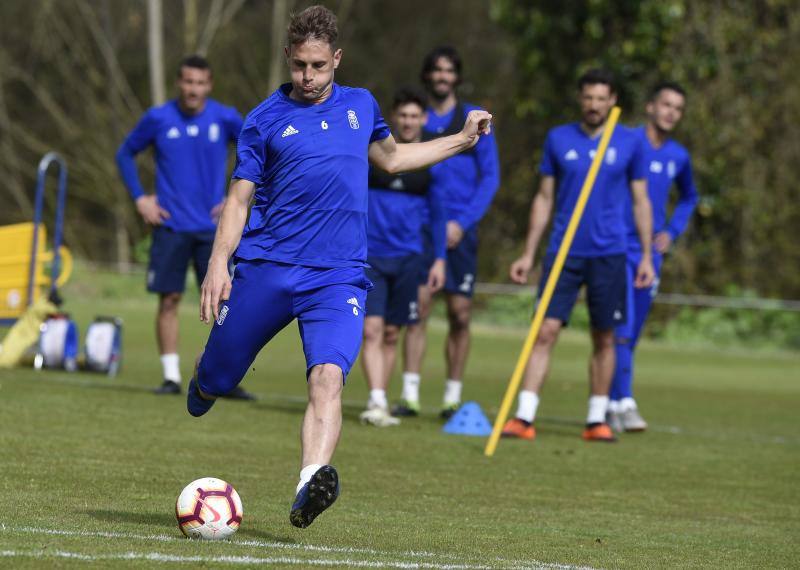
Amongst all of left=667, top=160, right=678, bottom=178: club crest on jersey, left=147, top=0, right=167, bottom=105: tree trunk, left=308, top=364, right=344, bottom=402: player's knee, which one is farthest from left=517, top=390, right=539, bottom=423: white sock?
left=147, top=0, right=167, bottom=105: tree trunk

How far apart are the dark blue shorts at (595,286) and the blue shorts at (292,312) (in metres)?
4.63

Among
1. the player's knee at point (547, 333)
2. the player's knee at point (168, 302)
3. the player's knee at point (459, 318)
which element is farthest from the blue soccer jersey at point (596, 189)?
the player's knee at point (168, 302)

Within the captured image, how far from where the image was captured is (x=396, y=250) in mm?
11609

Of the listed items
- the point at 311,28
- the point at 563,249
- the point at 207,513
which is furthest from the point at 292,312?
the point at 563,249

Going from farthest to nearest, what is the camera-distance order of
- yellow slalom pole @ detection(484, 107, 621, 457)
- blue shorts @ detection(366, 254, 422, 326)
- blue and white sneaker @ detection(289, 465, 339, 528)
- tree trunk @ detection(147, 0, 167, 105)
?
tree trunk @ detection(147, 0, 167, 105) < blue shorts @ detection(366, 254, 422, 326) < yellow slalom pole @ detection(484, 107, 621, 457) < blue and white sneaker @ detection(289, 465, 339, 528)

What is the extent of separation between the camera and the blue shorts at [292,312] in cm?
644

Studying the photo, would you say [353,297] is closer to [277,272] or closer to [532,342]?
[277,272]

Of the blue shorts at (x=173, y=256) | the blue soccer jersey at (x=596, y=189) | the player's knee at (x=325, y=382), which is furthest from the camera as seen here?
the blue shorts at (x=173, y=256)

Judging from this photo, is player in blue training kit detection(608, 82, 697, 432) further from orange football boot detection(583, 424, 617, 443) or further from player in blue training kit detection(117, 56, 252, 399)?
player in blue training kit detection(117, 56, 252, 399)

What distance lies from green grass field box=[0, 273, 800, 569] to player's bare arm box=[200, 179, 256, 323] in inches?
37.8

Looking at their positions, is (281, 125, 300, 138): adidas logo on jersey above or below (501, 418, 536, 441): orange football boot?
above

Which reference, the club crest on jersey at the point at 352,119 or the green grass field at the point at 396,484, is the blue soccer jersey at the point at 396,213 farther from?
the club crest on jersey at the point at 352,119

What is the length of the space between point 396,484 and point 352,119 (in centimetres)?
248

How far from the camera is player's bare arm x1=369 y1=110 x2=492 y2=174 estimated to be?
6.86 metres
